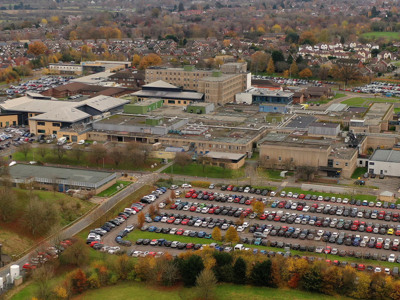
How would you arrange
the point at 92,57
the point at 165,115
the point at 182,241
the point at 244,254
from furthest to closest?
the point at 92,57, the point at 165,115, the point at 182,241, the point at 244,254

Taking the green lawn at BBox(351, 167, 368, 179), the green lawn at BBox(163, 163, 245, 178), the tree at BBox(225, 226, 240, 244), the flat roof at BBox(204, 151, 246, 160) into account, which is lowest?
the green lawn at BBox(351, 167, 368, 179)

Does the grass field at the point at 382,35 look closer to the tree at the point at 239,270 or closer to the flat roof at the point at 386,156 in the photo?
the flat roof at the point at 386,156

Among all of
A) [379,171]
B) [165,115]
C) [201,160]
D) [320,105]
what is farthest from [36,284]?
[320,105]

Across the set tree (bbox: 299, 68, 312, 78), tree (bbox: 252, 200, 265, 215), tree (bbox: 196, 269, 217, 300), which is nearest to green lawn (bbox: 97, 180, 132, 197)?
tree (bbox: 252, 200, 265, 215)

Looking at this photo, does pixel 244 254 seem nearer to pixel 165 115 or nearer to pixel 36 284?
pixel 36 284

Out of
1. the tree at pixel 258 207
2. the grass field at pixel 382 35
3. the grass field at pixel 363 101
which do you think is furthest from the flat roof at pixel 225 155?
the grass field at pixel 382 35

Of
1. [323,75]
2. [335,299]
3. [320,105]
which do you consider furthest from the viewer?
[323,75]

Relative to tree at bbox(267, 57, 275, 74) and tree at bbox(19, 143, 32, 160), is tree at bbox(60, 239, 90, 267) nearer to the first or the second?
tree at bbox(19, 143, 32, 160)
